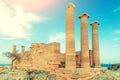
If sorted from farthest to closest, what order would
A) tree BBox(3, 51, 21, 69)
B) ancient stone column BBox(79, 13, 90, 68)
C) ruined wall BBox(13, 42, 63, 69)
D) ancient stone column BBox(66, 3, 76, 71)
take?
tree BBox(3, 51, 21, 69), ruined wall BBox(13, 42, 63, 69), ancient stone column BBox(79, 13, 90, 68), ancient stone column BBox(66, 3, 76, 71)

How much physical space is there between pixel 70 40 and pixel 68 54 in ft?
5.80

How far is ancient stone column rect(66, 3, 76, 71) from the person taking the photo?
1902 cm

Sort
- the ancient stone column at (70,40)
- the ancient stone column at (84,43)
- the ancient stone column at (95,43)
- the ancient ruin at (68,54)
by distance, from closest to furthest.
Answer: the ancient stone column at (70,40), the ancient ruin at (68,54), the ancient stone column at (84,43), the ancient stone column at (95,43)

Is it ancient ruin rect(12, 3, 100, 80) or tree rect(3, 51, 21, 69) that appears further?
tree rect(3, 51, 21, 69)

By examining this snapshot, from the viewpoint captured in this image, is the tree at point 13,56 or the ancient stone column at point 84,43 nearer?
the ancient stone column at point 84,43

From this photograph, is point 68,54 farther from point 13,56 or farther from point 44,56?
point 13,56

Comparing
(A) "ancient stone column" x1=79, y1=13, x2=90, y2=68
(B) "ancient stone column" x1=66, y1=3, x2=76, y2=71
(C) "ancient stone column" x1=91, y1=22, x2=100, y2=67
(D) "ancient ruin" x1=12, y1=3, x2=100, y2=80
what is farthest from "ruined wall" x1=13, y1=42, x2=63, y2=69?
(C) "ancient stone column" x1=91, y1=22, x2=100, y2=67

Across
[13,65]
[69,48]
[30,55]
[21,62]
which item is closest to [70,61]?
[69,48]

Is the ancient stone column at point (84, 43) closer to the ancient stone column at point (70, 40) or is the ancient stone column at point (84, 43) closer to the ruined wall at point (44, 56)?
the ancient stone column at point (70, 40)

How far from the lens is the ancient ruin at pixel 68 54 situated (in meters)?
19.3

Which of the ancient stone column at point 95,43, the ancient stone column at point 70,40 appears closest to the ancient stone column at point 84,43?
the ancient stone column at point 70,40

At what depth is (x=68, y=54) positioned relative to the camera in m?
19.3

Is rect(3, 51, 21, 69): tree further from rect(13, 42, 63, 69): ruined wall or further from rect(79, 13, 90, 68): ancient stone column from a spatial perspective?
rect(79, 13, 90, 68): ancient stone column

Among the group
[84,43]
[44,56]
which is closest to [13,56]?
[44,56]
